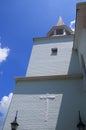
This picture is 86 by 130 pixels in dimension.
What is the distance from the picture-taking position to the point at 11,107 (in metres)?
10.8

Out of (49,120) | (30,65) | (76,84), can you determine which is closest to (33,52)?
(30,65)

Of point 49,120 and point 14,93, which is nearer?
point 49,120

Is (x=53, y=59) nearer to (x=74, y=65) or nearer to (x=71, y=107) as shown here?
(x=74, y=65)

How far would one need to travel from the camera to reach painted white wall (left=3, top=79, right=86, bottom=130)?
9680mm

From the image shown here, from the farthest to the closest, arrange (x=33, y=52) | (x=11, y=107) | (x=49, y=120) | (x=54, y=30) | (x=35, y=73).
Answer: (x=54, y=30)
(x=33, y=52)
(x=35, y=73)
(x=11, y=107)
(x=49, y=120)

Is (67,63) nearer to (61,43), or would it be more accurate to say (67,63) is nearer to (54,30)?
(61,43)

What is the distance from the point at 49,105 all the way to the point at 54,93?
→ 29.1 inches

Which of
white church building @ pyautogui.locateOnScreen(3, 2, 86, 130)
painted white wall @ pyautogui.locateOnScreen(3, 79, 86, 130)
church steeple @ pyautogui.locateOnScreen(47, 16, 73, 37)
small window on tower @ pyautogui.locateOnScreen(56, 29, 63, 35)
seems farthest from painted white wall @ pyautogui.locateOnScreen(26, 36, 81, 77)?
small window on tower @ pyautogui.locateOnScreen(56, 29, 63, 35)

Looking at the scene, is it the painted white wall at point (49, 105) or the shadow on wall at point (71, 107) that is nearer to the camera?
the shadow on wall at point (71, 107)

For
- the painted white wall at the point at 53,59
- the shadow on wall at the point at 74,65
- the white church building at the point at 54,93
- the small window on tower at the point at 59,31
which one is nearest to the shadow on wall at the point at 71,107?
the white church building at the point at 54,93

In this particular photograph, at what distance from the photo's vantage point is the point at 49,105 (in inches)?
409

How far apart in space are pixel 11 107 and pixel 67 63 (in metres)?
4.47

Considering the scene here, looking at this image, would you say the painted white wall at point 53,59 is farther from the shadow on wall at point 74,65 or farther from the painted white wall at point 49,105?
the painted white wall at point 49,105

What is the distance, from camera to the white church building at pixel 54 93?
9.59m
